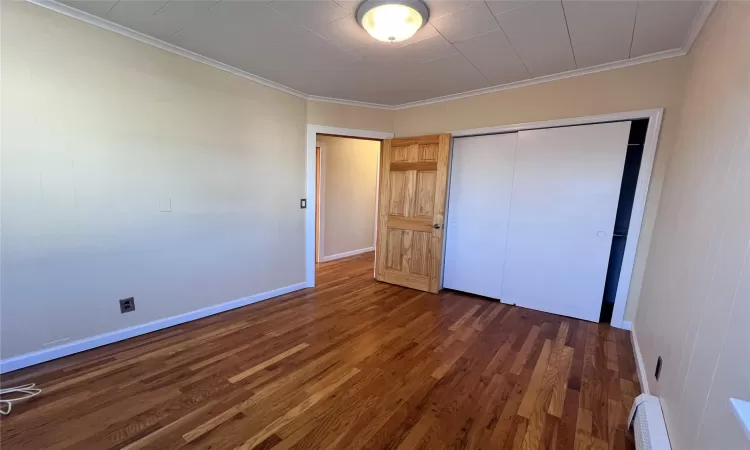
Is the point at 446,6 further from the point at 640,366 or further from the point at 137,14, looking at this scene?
the point at 640,366

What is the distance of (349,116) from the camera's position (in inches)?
145

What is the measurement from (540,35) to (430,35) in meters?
0.80

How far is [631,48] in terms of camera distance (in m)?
2.24

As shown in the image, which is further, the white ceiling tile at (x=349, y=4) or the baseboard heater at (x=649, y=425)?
the white ceiling tile at (x=349, y=4)

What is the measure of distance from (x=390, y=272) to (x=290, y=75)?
2.67 metres

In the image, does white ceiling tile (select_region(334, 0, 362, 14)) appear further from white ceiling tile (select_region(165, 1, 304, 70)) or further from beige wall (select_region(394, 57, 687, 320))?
beige wall (select_region(394, 57, 687, 320))

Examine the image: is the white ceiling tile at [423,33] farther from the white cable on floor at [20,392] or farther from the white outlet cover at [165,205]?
the white cable on floor at [20,392]

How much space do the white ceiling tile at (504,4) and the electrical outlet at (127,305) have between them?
11.2 feet

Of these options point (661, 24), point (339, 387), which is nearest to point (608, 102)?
point (661, 24)

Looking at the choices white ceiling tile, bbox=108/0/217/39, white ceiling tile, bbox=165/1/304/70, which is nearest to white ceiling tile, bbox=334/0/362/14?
white ceiling tile, bbox=165/1/304/70

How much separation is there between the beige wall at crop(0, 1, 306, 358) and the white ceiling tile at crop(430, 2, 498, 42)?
1971 millimetres

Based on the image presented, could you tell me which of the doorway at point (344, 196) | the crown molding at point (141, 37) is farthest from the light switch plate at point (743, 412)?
the doorway at point (344, 196)

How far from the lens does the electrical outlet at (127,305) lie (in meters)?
2.31

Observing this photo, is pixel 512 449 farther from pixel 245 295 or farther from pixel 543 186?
pixel 245 295
